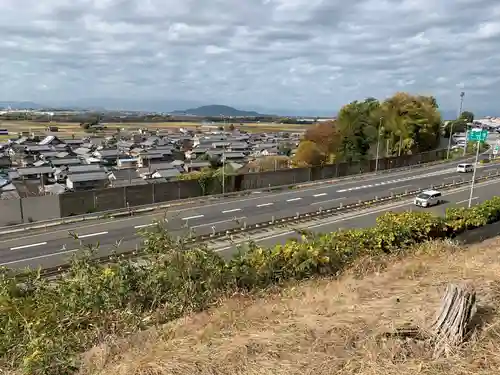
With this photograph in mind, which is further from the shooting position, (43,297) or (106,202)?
(106,202)

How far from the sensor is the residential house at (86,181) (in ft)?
143

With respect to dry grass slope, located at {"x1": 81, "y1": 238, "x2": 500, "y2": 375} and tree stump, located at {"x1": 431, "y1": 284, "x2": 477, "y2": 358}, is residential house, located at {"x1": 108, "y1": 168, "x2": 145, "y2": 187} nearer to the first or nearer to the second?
dry grass slope, located at {"x1": 81, "y1": 238, "x2": 500, "y2": 375}

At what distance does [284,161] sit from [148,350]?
42.4 meters

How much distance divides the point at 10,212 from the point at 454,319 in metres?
22.6

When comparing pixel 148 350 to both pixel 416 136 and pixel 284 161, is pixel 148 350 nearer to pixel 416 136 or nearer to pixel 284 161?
pixel 284 161

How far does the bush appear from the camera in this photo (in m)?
4.41

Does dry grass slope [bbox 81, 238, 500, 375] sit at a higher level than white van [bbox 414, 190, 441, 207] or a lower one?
higher

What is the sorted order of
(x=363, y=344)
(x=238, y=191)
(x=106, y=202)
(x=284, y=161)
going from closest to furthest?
(x=363, y=344)
(x=106, y=202)
(x=238, y=191)
(x=284, y=161)

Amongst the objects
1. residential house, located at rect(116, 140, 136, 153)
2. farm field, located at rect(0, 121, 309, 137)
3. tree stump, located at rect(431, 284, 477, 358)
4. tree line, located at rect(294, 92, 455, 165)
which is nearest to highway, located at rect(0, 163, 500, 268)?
tree stump, located at rect(431, 284, 477, 358)

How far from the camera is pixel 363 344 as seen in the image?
3527 mm

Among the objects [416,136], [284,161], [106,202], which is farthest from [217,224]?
[416,136]

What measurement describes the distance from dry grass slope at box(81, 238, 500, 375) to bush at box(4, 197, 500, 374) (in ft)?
1.43

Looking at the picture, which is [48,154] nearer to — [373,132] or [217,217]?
[373,132]

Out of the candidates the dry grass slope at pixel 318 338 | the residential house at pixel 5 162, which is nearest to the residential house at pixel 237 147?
the residential house at pixel 5 162
